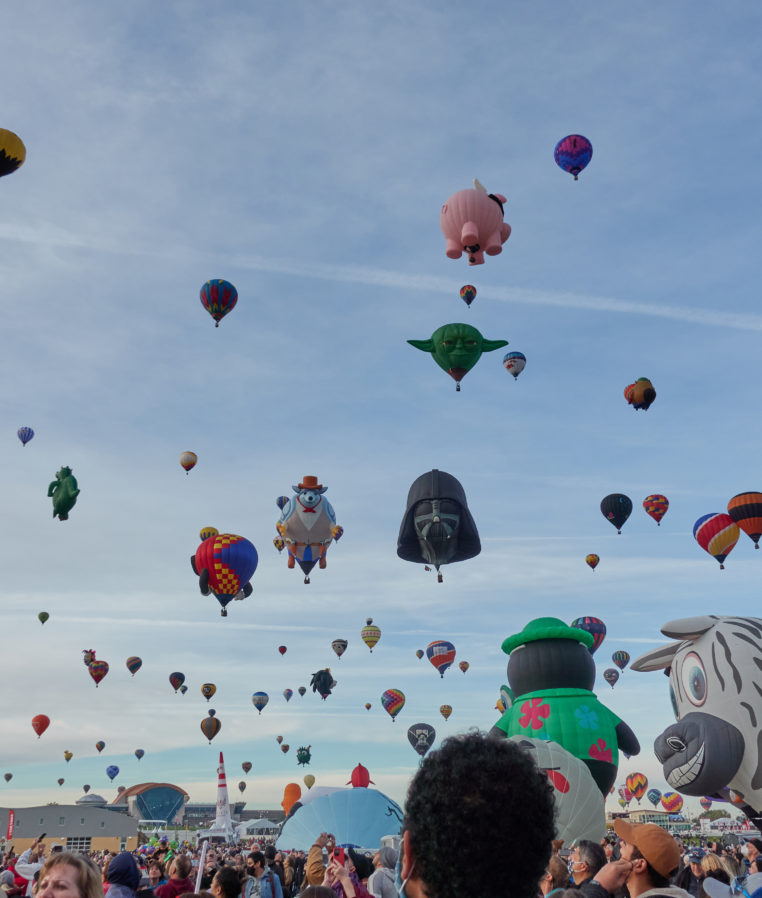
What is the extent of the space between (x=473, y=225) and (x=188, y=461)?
21.5 m

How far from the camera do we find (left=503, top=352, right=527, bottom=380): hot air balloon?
30.9 metres

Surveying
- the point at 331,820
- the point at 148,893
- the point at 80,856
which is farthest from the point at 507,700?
the point at 80,856

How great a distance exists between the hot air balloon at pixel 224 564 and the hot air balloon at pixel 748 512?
47.3 ft

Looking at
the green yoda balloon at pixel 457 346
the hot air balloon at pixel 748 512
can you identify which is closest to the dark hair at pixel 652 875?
the green yoda balloon at pixel 457 346

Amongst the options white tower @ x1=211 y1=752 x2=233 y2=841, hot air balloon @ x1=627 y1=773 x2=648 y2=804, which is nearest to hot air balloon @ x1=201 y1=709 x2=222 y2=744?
hot air balloon @ x1=627 y1=773 x2=648 y2=804

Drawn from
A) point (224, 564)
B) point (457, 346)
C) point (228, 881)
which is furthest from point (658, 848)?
point (224, 564)

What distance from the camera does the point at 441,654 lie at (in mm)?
36406

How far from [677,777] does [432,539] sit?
8378 mm

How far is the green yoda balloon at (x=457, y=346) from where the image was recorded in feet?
70.2

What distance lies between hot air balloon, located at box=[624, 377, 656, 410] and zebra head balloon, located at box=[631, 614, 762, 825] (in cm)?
1696

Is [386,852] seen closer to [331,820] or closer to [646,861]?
[646,861]

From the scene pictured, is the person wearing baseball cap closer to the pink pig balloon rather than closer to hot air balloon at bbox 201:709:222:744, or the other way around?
the pink pig balloon

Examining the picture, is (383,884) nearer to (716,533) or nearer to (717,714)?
(717,714)

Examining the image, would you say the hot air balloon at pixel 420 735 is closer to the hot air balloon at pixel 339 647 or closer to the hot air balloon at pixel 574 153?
the hot air balloon at pixel 339 647
